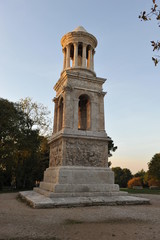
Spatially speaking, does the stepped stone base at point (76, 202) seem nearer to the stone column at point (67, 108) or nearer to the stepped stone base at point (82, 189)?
the stepped stone base at point (82, 189)

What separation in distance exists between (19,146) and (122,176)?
2122 inches

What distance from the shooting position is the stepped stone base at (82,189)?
9039mm

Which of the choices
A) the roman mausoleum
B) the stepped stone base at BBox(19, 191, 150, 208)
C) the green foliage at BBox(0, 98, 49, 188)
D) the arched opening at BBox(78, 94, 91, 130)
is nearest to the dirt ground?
the stepped stone base at BBox(19, 191, 150, 208)

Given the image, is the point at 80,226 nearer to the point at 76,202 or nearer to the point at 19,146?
the point at 76,202

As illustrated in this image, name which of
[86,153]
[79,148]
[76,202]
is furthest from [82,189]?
[79,148]

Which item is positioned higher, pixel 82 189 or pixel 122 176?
pixel 82 189

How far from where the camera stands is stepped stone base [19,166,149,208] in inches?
356

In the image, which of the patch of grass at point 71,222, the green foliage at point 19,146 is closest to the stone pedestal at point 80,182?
the patch of grass at point 71,222

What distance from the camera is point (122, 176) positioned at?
67.5 meters

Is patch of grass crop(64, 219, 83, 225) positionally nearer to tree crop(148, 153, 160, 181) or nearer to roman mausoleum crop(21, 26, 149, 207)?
roman mausoleum crop(21, 26, 149, 207)

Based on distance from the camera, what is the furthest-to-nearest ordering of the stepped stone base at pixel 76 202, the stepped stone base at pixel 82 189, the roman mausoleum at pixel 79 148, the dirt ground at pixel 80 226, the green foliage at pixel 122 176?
the green foliage at pixel 122 176 < the roman mausoleum at pixel 79 148 < the stepped stone base at pixel 82 189 < the stepped stone base at pixel 76 202 < the dirt ground at pixel 80 226

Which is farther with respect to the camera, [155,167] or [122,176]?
[122,176]

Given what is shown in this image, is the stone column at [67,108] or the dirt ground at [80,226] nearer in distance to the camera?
the dirt ground at [80,226]

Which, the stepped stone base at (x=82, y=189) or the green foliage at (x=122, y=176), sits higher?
the stepped stone base at (x=82, y=189)
